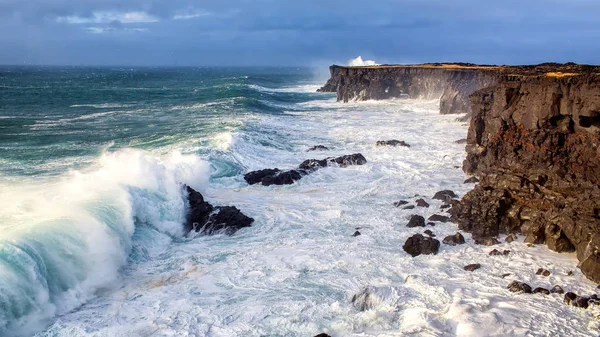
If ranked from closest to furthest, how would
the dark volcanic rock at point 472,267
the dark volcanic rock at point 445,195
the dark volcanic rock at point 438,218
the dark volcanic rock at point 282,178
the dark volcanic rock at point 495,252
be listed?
1. the dark volcanic rock at point 472,267
2. the dark volcanic rock at point 495,252
3. the dark volcanic rock at point 438,218
4. the dark volcanic rock at point 445,195
5. the dark volcanic rock at point 282,178

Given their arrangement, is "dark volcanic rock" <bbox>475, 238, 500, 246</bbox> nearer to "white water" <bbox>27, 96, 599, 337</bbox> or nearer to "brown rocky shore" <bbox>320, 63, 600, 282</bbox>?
"white water" <bbox>27, 96, 599, 337</bbox>

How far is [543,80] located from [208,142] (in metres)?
17.8

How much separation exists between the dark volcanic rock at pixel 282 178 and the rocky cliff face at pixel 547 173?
7.37 metres

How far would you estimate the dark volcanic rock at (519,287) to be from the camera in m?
11.7

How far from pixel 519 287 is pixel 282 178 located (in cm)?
1181

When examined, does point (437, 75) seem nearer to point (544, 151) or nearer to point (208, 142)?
point (208, 142)

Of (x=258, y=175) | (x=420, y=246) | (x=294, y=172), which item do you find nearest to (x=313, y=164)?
(x=294, y=172)

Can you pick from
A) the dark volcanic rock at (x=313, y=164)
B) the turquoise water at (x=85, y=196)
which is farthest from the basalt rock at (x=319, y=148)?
the turquoise water at (x=85, y=196)

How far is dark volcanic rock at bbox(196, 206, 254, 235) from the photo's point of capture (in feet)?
53.6

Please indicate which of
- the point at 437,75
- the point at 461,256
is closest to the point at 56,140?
the point at 461,256

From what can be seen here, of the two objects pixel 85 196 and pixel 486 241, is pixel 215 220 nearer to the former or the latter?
pixel 85 196

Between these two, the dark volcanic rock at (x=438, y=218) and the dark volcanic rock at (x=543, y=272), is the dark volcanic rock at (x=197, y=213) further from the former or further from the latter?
the dark volcanic rock at (x=543, y=272)

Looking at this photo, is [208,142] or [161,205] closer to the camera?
[161,205]

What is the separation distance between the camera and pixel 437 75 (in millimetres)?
57500
